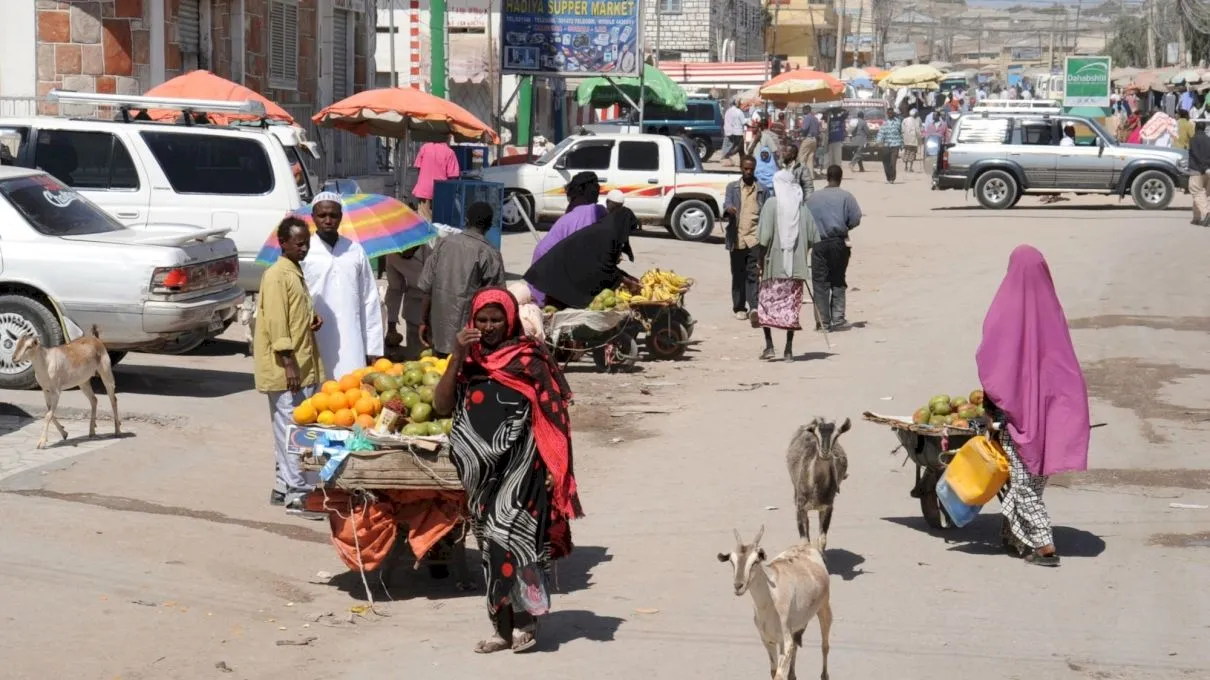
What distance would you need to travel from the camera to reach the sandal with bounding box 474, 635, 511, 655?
670 cm

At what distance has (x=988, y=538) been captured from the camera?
357 inches

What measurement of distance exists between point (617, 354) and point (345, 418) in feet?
24.2

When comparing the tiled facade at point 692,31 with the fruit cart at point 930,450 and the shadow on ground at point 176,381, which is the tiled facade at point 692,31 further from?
the fruit cart at point 930,450

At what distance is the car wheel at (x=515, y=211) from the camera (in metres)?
26.2

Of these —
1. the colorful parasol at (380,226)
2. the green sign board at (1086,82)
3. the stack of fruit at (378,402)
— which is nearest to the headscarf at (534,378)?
the stack of fruit at (378,402)

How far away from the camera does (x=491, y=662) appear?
6.61 meters

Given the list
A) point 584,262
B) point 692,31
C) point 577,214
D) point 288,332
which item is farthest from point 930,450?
point 692,31

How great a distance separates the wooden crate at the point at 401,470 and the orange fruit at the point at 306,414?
17.9 inches

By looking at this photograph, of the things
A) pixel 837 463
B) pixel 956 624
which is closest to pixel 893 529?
pixel 837 463

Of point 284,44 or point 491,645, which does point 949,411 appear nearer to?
point 491,645

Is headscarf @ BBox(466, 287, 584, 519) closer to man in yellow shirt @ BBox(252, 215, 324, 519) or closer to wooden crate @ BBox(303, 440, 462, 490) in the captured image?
wooden crate @ BBox(303, 440, 462, 490)

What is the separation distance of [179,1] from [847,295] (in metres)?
9.82

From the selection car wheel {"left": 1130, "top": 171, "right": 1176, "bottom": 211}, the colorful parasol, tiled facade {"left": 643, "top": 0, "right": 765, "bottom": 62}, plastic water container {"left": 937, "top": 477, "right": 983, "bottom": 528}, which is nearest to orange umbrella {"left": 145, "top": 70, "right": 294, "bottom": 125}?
the colorful parasol


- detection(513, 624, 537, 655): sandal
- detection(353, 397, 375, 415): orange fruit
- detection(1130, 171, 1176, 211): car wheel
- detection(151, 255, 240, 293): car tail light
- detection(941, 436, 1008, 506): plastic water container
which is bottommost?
detection(513, 624, 537, 655): sandal
